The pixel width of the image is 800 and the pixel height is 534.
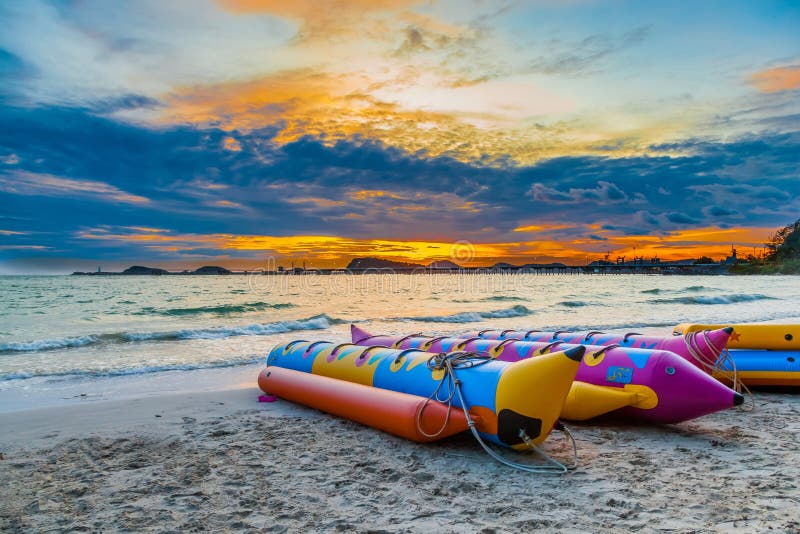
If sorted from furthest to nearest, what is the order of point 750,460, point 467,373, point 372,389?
point 372,389 → point 467,373 → point 750,460

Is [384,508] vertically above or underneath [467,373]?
underneath

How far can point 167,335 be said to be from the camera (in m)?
14.1

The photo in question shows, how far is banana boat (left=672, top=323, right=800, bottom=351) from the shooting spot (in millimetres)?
6855

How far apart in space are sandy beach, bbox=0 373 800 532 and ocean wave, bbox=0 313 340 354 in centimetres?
763

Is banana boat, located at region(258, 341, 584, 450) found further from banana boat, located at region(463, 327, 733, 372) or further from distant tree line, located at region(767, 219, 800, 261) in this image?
distant tree line, located at region(767, 219, 800, 261)

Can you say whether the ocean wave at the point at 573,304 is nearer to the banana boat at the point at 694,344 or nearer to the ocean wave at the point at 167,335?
the ocean wave at the point at 167,335

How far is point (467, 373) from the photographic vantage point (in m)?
4.68

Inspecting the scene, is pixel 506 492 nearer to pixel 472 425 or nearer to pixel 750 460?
pixel 472 425

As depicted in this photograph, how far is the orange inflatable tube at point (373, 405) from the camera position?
4.49m

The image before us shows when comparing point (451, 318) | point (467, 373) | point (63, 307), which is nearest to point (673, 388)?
point (467, 373)

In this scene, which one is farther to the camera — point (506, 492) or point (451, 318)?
point (451, 318)

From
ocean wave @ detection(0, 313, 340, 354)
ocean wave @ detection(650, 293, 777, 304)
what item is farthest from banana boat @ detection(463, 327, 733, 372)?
ocean wave @ detection(650, 293, 777, 304)

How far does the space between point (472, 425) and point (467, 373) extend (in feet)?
1.60

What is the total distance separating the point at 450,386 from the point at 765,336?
4.91m
